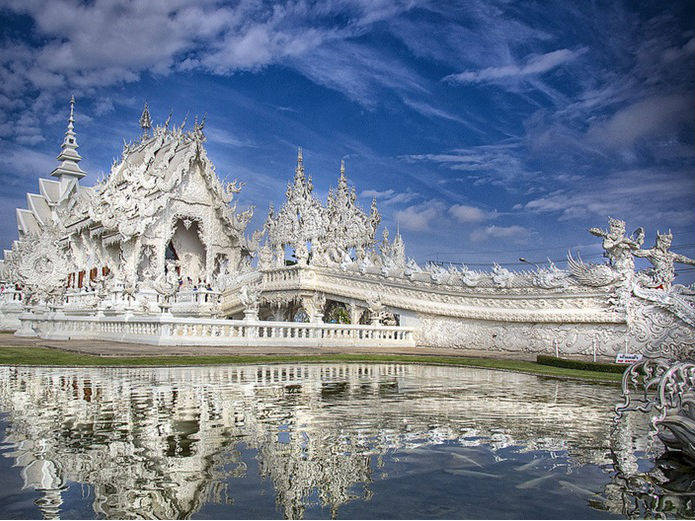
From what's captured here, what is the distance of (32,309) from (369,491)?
2543 cm

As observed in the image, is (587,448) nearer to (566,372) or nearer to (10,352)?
(566,372)

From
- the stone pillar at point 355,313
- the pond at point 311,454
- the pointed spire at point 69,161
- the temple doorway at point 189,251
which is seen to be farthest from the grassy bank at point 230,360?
the pointed spire at point 69,161

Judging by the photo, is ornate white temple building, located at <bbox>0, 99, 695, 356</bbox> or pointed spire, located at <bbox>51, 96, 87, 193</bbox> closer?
ornate white temple building, located at <bbox>0, 99, 695, 356</bbox>

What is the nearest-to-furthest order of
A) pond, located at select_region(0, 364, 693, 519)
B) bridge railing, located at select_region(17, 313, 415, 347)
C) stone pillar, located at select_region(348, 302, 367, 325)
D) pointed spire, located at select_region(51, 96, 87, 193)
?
pond, located at select_region(0, 364, 693, 519) → bridge railing, located at select_region(17, 313, 415, 347) → stone pillar, located at select_region(348, 302, 367, 325) → pointed spire, located at select_region(51, 96, 87, 193)

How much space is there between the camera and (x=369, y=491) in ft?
14.1

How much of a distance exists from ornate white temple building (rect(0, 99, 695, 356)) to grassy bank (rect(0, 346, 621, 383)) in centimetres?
353

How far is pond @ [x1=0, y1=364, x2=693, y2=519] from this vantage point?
3.97m

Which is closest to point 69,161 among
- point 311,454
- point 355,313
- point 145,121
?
point 145,121

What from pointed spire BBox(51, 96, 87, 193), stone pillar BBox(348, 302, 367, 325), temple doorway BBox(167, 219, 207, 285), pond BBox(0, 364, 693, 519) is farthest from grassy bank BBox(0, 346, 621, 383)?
pointed spire BBox(51, 96, 87, 193)

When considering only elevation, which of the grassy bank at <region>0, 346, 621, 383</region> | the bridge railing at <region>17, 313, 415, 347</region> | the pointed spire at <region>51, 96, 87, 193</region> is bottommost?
the grassy bank at <region>0, 346, 621, 383</region>

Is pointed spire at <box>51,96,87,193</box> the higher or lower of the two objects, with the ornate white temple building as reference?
higher

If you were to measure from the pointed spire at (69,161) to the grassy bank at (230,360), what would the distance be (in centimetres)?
3953

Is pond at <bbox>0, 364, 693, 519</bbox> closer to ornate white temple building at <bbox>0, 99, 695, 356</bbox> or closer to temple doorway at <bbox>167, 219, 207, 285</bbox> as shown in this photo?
ornate white temple building at <bbox>0, 99, 695, 356</bbox>

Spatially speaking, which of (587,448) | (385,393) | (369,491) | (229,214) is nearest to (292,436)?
(369,491)
